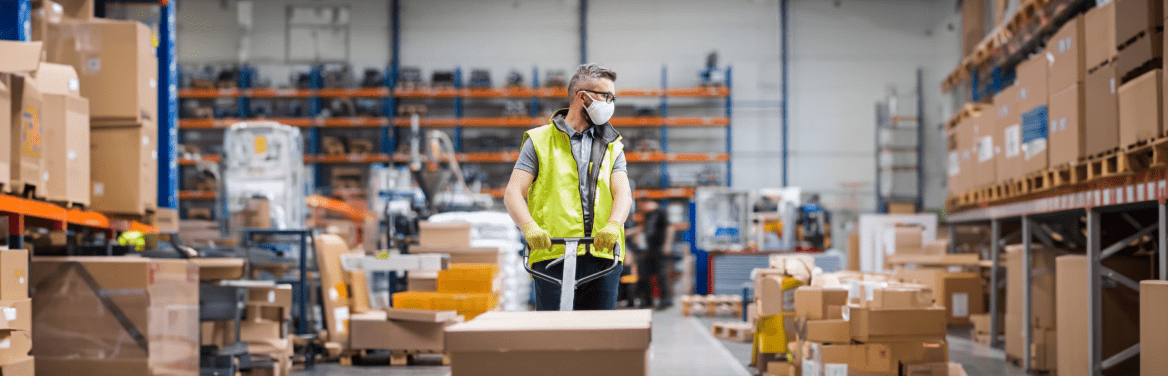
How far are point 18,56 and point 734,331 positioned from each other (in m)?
6.38

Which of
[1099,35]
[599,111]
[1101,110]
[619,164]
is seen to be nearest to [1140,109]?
[1101,110]

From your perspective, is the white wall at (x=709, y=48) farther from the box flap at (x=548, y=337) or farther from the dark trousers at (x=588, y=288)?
the box flap at (x=548, y=337)

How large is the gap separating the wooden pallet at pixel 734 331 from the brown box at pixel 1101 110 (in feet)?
11.8

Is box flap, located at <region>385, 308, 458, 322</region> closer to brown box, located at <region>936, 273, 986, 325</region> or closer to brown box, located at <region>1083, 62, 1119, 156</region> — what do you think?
brown box, located at <region>1083, 62, 1119, 156</region>

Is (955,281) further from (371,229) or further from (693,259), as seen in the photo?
(371,229)

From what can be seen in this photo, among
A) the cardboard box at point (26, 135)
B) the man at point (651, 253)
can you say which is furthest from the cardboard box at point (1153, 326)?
the man at point (651, 253)

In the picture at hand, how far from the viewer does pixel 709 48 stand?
17.7 m

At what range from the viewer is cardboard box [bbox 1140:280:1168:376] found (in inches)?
165

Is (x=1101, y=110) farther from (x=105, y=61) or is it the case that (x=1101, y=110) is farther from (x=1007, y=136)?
(x=105, y=61)

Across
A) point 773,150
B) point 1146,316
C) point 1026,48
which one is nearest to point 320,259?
point 1146,316

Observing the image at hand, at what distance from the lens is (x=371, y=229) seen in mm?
10414

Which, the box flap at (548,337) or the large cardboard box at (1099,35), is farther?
the large cardboard box at (1099,35)

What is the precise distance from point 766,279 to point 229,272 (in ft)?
11.4

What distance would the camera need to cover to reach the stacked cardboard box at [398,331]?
7.08m
